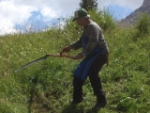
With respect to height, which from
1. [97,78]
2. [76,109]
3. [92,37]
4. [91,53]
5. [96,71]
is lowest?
[76,109]

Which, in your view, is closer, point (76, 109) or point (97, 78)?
point (97, 78)

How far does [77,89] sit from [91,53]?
74 centimetres

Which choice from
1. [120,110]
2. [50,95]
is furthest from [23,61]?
[120,110]

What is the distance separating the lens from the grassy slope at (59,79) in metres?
5.77

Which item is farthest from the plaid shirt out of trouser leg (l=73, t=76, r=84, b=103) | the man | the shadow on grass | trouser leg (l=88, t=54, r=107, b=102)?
the shadow on grass

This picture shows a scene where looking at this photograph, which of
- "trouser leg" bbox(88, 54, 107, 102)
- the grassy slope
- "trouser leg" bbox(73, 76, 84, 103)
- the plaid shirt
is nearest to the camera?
the plaid shirt

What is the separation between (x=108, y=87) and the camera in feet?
21.0

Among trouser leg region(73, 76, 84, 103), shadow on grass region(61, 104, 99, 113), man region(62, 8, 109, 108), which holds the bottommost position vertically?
shadow on grass region(61, 104, 99, 113)

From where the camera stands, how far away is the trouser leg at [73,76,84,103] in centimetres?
561

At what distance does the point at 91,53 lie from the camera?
5426 mm

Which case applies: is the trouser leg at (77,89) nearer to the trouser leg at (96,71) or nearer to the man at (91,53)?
the man at (91,53)

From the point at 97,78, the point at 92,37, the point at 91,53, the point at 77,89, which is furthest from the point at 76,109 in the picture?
the point at 92,37

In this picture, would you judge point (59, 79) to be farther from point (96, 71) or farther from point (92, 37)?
point (92, 37)

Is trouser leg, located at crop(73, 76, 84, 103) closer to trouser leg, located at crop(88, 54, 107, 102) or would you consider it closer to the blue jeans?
A: the blue jeans
